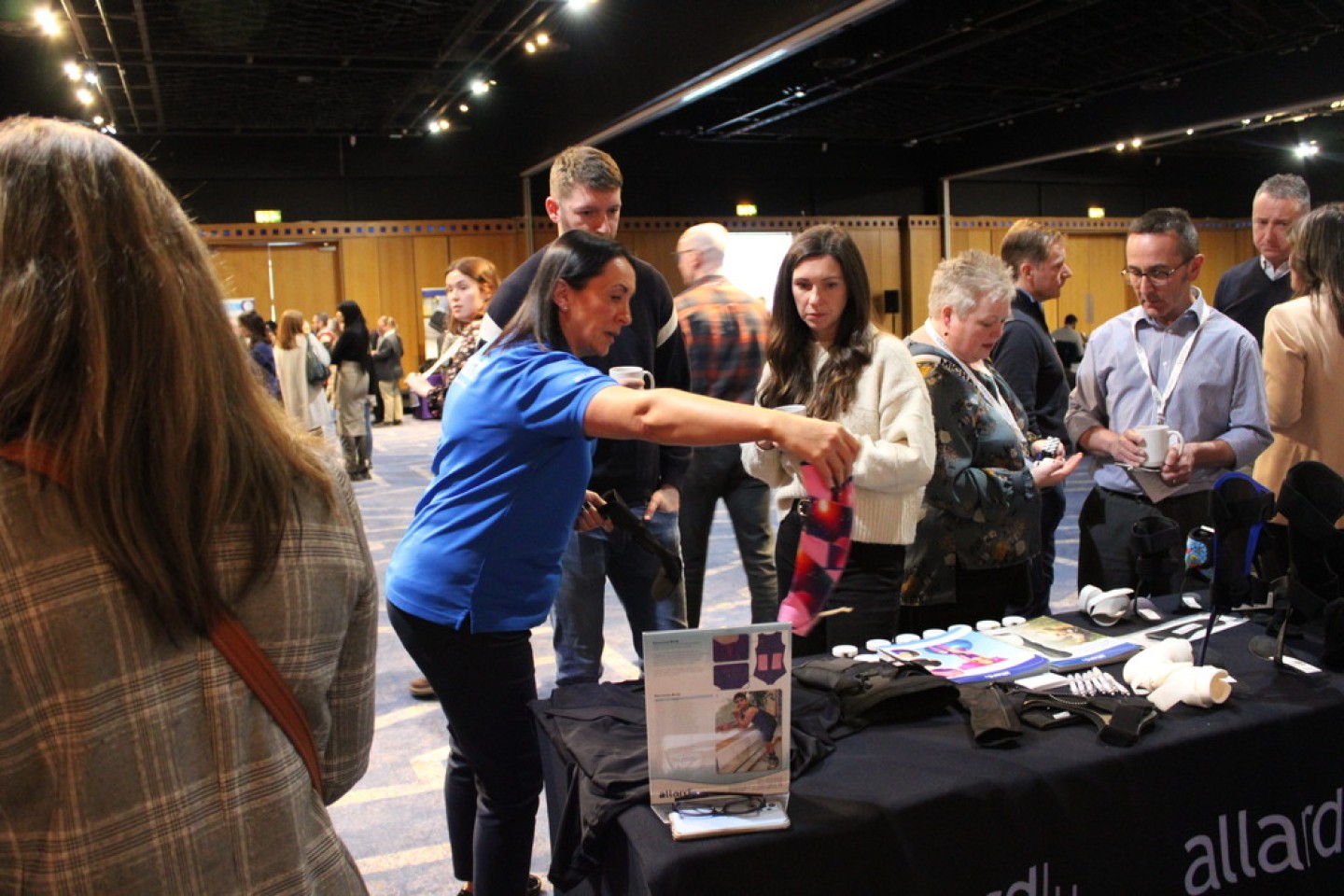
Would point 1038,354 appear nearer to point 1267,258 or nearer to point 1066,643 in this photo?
point 1267,258

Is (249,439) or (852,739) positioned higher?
(249,439)

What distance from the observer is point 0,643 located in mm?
844

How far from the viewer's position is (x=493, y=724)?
6.31 ft

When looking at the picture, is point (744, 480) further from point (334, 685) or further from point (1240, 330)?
point (334, 685)

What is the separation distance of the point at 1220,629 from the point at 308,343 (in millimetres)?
8144

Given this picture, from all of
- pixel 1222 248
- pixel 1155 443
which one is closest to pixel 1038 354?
pixel 1155 443

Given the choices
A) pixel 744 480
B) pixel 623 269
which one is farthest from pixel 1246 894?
pixel 744 480

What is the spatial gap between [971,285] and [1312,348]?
1136mm

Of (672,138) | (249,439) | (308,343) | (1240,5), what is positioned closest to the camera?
(249,439)

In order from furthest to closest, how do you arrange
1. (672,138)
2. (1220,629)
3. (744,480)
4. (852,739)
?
(672,138) → (744,480) → (1220,629) → (852,739)

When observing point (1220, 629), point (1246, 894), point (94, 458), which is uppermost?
point (94, 458)

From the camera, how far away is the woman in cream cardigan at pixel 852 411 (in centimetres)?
239

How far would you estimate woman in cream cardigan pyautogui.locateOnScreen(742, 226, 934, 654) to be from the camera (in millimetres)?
2391

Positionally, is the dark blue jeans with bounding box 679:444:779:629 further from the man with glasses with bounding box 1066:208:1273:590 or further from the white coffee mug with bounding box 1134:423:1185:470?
the white coffee mug with bounding box 1134:423:1185:470
